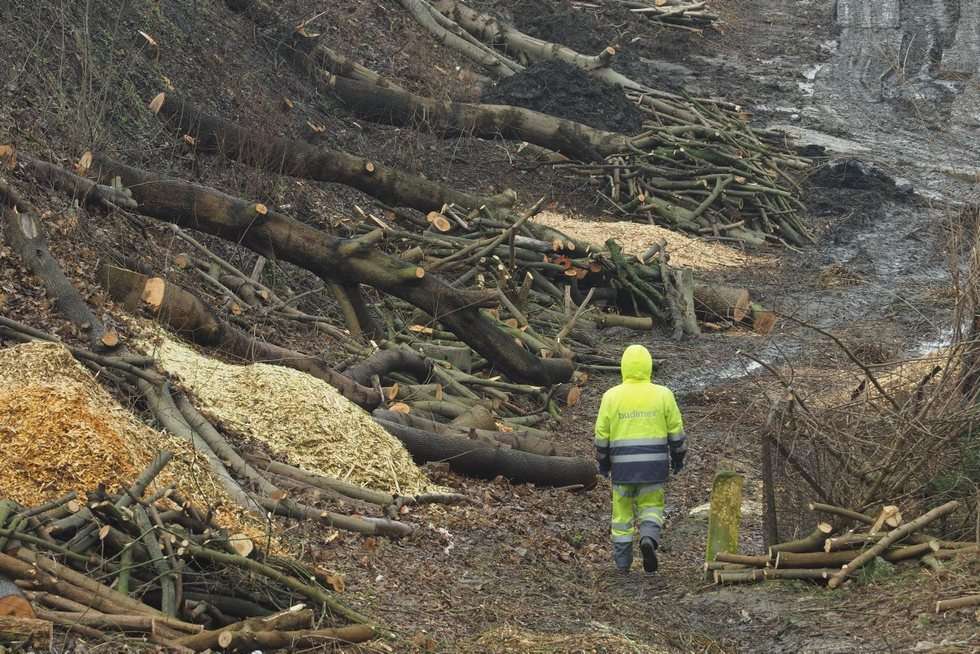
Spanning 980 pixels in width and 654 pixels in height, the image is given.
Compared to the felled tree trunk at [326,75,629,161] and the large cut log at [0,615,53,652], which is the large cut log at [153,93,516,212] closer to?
the felled tree trunk at [326,75,629,161]

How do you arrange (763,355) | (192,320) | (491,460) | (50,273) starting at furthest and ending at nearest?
(763,355) < (192,320) < (491,460) < (50,273)

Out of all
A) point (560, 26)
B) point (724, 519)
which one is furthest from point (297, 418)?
point (560, 26)

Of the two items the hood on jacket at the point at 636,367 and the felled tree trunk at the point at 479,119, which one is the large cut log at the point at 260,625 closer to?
the hood on jacket at the point at 636,367

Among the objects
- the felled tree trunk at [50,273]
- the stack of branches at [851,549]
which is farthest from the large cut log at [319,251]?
the stack of branches at [851,549]

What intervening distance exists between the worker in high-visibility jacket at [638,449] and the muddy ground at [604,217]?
33 centimetres

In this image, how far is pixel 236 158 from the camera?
16.3 metres

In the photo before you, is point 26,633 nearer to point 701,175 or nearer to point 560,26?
point 701,175

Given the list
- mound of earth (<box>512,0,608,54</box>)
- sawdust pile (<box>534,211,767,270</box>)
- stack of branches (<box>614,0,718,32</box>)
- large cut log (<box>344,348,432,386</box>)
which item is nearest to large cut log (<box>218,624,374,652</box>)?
large cut log (<box>344,348,432,386</box>)

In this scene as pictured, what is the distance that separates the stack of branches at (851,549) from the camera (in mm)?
7266

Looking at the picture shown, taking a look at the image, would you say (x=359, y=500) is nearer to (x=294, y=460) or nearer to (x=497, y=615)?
(x=294, y=460)

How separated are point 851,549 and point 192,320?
5591 millimetres

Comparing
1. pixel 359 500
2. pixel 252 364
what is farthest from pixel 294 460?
pixel 252 364

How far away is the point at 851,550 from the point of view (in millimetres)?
7566

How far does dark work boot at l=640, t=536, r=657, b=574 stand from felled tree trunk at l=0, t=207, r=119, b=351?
374 centimetres
